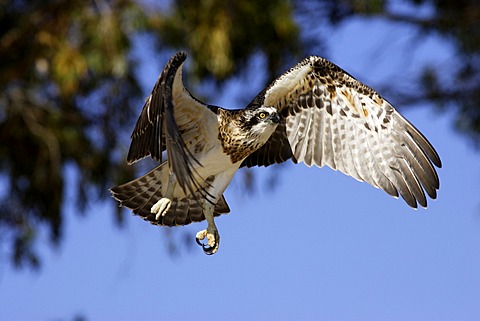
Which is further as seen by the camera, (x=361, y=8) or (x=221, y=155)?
(x=361, y=8)

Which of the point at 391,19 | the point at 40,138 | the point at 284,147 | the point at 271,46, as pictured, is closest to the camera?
the point at 284,147

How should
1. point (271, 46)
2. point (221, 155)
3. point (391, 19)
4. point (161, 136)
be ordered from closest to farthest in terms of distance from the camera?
point (161, 136) → point (221, 155) → point (271, 46) → point (391, 19)

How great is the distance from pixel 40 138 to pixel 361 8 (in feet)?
15.6

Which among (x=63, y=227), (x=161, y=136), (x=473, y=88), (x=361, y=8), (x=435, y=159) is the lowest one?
(x=161, y=136)

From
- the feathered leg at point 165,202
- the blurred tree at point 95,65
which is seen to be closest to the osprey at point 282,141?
the feathered leg at point 165,202

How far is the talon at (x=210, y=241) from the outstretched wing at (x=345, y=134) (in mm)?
1028

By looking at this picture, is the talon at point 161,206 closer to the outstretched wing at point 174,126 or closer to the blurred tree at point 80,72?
the outstretched wing at point 174,126

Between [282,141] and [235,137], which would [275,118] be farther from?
[282,141]

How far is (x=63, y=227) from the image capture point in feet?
50.9

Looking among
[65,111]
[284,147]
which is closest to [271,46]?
[65,111]

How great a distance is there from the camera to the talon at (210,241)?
6.68 metres

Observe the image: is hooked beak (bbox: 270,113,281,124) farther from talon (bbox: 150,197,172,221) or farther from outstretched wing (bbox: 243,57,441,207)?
talon (bbox: 150,197,172,221)

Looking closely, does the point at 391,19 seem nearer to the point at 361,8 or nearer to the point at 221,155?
the point at 361,8

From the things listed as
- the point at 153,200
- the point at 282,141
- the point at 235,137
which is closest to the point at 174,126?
the point at 235,137
